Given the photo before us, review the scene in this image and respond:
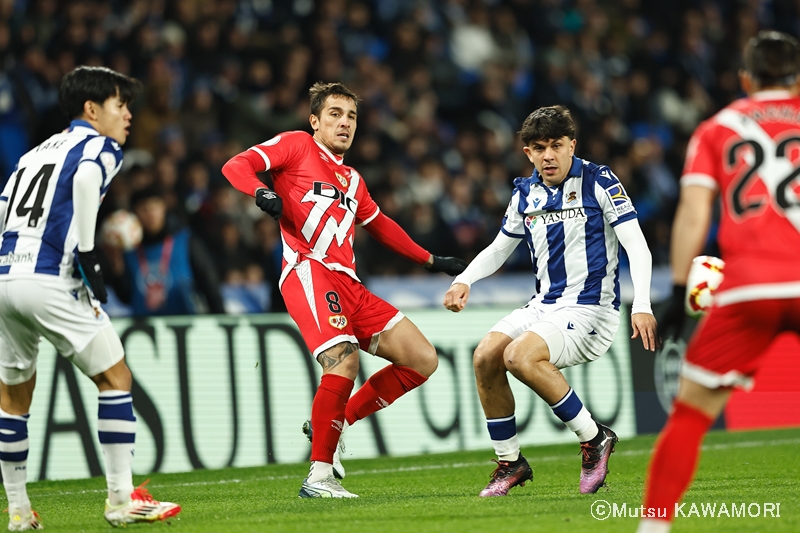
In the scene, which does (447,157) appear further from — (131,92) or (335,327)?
(131,92)

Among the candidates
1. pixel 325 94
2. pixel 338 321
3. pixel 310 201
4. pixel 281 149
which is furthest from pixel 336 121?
pixel 338 321

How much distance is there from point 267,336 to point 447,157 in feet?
19.9

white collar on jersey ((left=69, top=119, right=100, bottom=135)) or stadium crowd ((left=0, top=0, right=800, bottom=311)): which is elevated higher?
stadium crowd ((left=0, top=0, right=800, bottom=311))

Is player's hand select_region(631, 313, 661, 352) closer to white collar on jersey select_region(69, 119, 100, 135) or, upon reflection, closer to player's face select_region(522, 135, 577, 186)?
player's face select_region(522, 135, 577, 186)

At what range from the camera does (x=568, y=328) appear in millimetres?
6574

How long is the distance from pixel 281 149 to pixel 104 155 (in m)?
1.72

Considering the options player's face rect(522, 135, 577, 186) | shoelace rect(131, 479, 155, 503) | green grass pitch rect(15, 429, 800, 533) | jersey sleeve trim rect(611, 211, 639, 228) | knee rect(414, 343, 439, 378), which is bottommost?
green grass pitch rect(15, 429, 800, 533)

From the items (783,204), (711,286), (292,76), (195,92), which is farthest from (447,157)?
(783,204)

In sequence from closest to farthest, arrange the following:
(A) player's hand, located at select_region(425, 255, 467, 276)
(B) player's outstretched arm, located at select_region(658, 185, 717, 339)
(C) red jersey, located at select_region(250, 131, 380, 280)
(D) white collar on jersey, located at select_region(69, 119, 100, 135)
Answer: (B) player's outstretched arm, located at select_region(658, 185, 717, 339)
(D) white collar on jersey, located at select_region(69, 119, 100, 135)
(C) red jersey, located at select_region(250, 131, 380, 280)
(A) player's hand, located at select_region(425, 255, 467, 276)

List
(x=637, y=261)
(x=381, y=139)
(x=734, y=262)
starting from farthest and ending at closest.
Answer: (x=381, y=139), (x=637, y=261), (x=734, y=262)

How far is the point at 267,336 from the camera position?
962 centimetres

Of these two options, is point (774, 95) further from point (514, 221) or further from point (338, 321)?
point (338, 321)

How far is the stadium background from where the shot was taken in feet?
30.9

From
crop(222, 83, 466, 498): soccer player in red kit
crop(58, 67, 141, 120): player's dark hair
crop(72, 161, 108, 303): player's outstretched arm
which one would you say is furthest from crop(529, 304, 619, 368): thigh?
crop(58, 67, 141, 120): player's dark hair
